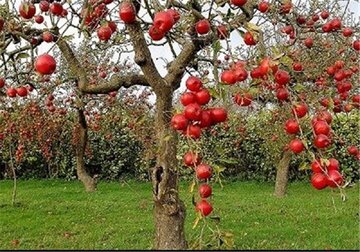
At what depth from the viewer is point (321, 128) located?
2.32m

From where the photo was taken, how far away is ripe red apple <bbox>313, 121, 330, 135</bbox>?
2.32 meters

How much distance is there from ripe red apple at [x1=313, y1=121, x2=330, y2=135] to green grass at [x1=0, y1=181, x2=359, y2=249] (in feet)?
9.27

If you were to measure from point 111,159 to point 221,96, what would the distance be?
12211 millimetres

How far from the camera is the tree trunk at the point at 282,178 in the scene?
10578mm

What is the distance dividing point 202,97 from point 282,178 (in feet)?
28.4

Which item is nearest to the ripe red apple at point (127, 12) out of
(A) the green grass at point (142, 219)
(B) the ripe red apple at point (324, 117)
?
(B) the ripe red apple at point (324, 117)

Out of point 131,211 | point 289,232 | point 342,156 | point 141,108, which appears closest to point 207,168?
point 289,232

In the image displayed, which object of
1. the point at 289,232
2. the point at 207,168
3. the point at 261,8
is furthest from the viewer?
the point at 289,232

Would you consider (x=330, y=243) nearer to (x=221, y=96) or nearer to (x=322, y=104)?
(x=322, y=104)

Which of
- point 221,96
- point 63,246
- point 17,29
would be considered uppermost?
point 17,29

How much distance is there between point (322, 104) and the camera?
2.91 m

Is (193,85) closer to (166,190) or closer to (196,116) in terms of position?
(196,116)

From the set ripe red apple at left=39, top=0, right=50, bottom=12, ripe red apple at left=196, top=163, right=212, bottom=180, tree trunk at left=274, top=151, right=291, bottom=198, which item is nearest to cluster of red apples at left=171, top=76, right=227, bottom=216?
ripe red apple at left=196, top=163, right=212, bottom=180

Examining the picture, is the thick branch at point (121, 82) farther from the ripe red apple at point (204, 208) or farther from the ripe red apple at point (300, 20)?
the ripe red apple at point (204, 208)
